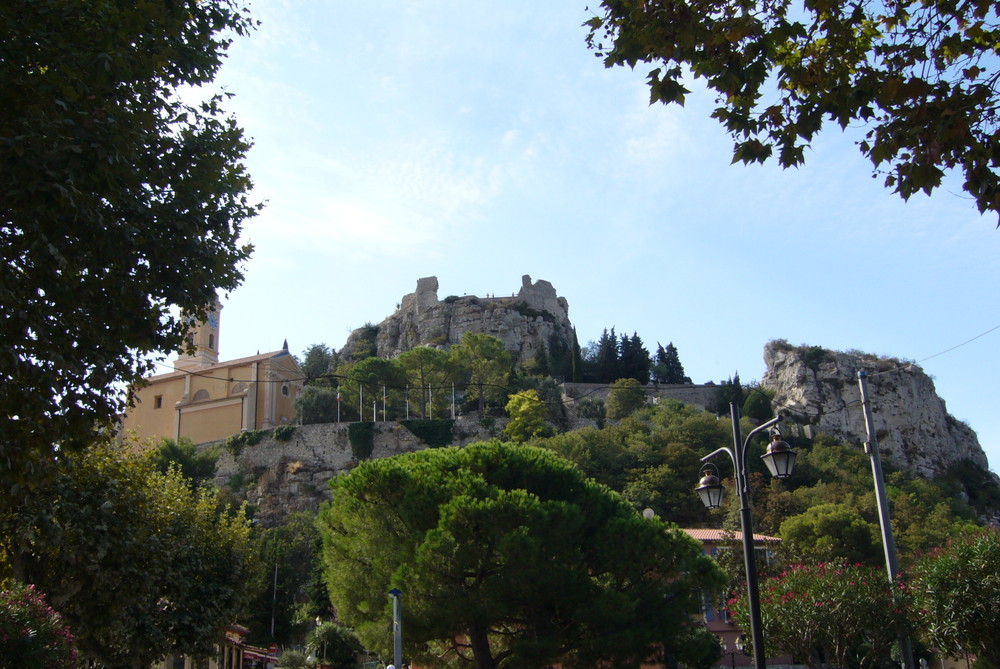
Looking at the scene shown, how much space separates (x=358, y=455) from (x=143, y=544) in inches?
1481

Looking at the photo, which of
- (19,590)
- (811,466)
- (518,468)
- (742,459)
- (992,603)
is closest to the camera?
(742,459)

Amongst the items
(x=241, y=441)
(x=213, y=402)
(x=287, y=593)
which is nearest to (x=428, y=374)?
(x=241, y=441)

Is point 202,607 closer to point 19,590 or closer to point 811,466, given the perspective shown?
point 19,590

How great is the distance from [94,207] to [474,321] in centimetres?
7439

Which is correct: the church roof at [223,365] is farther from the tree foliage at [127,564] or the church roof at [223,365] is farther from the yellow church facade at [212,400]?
the tree foliage at [127,564]

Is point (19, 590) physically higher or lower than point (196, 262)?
lower

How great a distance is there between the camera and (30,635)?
1102 centimetres

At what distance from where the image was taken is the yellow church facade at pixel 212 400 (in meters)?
56.1

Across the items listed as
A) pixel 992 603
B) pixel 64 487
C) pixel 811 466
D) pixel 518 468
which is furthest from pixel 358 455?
pixel 992 603

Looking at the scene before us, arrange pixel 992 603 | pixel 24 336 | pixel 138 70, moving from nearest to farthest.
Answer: pixel 24 336, pixel 138 70, pixel 992 603

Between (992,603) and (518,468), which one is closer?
(992,603)

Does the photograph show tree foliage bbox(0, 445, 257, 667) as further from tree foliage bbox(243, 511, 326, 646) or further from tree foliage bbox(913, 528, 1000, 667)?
tree foliage bbox(243, 511, 326, 646)

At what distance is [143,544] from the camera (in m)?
15.1

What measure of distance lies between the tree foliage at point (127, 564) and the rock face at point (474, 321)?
6026 centimetres
